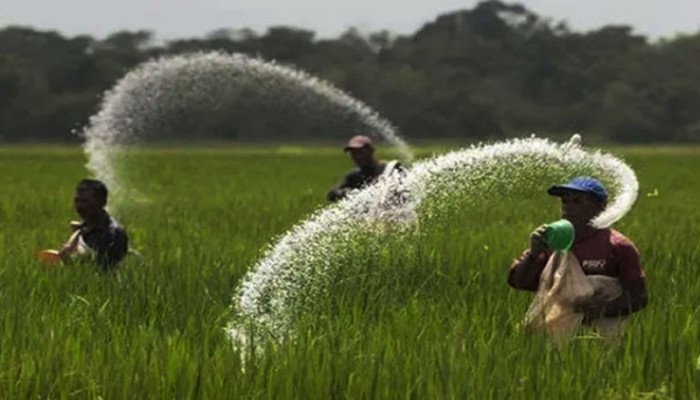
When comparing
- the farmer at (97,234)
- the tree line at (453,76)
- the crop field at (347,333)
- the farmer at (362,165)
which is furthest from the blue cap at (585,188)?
the tree line at (453,76)

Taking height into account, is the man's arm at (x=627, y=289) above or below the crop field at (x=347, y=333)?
above

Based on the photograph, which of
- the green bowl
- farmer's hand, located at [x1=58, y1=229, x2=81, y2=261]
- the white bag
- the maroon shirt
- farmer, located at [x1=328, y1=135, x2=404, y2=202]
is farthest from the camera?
farmer, located at [x1=328, y1=135, x2=404, y2=202]

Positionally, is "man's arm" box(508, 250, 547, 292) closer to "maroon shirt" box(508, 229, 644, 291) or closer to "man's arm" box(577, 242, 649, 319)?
"maroon shirt" box(508, 229, 644, 291)

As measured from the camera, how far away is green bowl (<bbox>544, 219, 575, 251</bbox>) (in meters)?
4.91

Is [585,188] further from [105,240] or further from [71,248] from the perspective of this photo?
[71,248]

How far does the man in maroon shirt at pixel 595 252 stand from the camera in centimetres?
512

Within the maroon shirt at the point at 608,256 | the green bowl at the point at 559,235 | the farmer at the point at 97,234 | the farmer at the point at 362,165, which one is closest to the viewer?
the green bowl at the point at 559,235

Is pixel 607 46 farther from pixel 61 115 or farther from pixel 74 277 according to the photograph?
pixel 74 277

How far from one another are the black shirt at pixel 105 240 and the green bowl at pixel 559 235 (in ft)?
9.40

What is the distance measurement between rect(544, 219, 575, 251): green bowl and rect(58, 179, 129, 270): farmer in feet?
9.23

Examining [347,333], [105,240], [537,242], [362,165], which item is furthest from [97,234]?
[537,242]

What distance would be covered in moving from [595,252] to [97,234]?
116 inches

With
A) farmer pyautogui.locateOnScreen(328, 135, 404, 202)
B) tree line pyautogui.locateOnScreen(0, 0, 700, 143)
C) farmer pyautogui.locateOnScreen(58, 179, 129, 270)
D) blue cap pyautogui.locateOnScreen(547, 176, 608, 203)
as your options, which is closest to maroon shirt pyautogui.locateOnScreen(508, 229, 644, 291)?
blue cap pyautogui.locateOnScreen(547, 176, 608, 203)

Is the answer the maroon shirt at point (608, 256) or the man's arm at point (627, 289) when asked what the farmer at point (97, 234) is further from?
the man's arm at point (627, 289)
